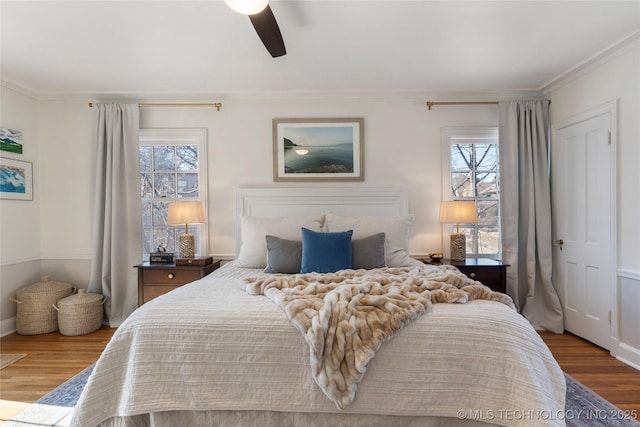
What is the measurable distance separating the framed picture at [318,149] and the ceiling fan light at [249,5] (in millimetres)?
1948

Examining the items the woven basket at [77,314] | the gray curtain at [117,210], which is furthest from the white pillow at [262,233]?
the woven basket at [77,314]

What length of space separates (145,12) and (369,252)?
7.42ft

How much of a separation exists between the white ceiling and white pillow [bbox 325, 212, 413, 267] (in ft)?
4.50

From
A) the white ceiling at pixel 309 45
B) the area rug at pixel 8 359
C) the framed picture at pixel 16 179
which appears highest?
the white ceiling at pixel 309 45

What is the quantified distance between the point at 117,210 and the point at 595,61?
15.4 feet

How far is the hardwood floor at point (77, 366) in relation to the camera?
2.13 m

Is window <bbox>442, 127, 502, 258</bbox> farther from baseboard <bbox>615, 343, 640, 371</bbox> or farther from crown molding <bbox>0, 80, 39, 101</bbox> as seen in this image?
crown molding <bbox>0, 80, 39, 101</bbox>

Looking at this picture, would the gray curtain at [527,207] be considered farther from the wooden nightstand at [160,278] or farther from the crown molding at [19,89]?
the crown molding at [19,89]

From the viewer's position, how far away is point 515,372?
140 centimetres

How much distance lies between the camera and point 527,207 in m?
3.37

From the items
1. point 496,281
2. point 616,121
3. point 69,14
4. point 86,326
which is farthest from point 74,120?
point 616,121

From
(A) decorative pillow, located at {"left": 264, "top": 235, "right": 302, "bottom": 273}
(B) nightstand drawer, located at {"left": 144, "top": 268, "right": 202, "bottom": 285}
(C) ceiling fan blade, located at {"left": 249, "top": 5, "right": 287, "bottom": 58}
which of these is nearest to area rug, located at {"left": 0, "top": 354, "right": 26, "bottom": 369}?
(B) nightstand drawer, located at {"left": 144, "top": 268, "right": 202, "bottom": 285}

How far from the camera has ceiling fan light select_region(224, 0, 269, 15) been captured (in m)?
1.57

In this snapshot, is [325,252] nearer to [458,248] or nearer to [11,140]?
[458,248]
